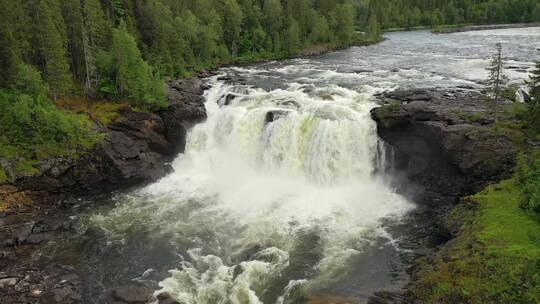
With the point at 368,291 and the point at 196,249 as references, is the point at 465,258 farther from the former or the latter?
the point at 196,249

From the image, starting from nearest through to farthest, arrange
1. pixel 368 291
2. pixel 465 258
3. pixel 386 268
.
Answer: pixel 465 258, pixel 368 291, pixel 386 268

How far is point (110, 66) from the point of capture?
50.8 meters

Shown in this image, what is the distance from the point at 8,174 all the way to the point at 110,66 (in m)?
18.0

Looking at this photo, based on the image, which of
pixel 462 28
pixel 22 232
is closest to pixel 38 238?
pixel 22 232

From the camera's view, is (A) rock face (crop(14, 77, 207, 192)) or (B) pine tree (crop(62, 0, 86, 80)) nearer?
(A) rock face (crop(14, 77, 207, 192))

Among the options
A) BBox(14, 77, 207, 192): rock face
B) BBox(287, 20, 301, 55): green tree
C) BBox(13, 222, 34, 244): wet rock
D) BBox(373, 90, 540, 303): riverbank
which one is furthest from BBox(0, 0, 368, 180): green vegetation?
BBox(373, 90, 540, 303): riverbank

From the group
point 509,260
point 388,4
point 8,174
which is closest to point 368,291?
point 509,260

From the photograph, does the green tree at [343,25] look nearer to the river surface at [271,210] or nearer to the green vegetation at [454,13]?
the green vegetation at [454,13]

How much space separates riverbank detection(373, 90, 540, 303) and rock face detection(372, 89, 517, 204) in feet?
0.24

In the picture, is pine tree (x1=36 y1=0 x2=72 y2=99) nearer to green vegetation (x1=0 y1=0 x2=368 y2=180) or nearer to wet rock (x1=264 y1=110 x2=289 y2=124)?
green vegetation (x1=0 y1=0 x2=368 y2=180)

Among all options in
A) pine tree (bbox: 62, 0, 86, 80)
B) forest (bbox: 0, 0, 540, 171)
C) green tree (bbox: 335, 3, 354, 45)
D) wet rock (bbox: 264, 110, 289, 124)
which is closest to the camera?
forest (bbox: 0, 0, 540, 171)

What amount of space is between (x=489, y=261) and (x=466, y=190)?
1283 centimetres

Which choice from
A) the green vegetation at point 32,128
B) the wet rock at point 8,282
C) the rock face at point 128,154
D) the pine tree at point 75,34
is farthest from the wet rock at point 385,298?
the pine tree at point 75,34

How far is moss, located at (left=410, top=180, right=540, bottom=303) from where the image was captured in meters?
21.1
